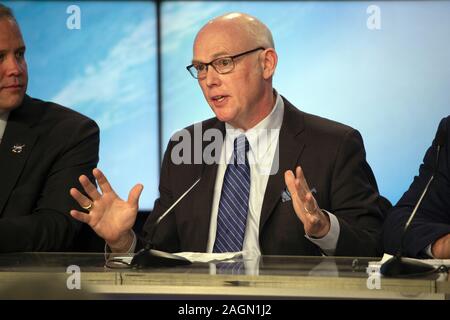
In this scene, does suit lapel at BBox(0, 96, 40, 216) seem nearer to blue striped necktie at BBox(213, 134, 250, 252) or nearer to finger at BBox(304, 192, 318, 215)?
blue striped necktie at BBox(213, 134, 250, 252)

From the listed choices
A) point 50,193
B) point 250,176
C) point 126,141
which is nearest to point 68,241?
point 50,193

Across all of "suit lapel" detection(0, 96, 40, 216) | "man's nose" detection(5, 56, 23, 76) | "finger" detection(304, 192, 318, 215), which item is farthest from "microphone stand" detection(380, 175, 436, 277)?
"man's nose" detection(5, 56, 23, 76)

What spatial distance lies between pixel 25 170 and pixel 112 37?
229 cm

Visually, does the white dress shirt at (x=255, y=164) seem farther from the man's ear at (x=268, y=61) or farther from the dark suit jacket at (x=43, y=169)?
the dark suit jacket at (x=43, y=169)

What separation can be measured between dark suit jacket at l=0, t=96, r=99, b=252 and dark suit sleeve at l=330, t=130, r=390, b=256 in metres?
1.05

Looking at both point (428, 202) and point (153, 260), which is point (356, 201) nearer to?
point (428, 202)

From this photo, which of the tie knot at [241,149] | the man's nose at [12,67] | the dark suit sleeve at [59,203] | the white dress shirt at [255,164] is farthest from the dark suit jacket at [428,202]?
the man's nose at [12,67]

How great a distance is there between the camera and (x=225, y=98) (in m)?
3.28

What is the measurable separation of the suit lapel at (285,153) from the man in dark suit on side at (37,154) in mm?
784

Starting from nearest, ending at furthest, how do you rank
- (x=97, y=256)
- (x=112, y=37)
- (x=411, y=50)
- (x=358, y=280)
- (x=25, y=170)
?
(x=358, y=280)
(x=97, y=256)
(x=25, y=170)
(x=411, y=50)
(x=112, y=37)

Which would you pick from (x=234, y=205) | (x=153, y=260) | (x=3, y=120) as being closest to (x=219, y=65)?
→ (x=234, y=205)

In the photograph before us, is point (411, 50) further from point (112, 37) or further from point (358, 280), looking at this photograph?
point (358, 280)

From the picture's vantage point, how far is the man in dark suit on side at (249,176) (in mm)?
2914

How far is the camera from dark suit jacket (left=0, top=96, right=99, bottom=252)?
3172mm
